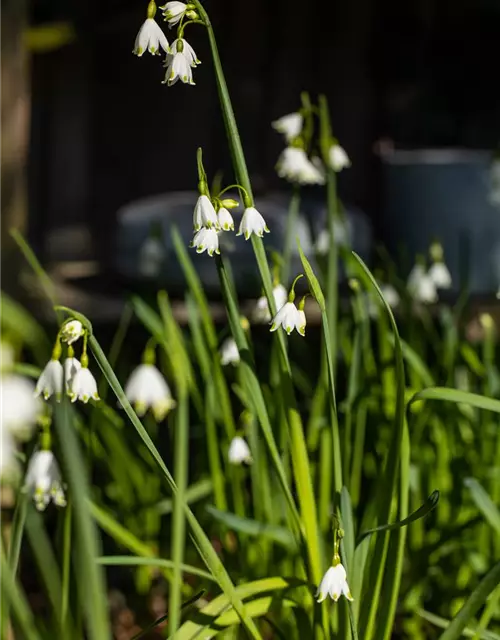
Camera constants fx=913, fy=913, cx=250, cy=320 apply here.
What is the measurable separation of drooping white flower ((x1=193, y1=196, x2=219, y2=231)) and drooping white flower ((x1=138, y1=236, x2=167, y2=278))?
1037mm

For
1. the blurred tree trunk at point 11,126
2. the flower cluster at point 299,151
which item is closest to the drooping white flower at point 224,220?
the flower cluster at point 299,151

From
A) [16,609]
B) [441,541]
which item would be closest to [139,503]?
[441,541]

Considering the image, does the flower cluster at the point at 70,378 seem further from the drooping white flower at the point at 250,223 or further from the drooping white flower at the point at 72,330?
the drooping white flower at the point at 250,223

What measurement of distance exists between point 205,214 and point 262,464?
1.90ft

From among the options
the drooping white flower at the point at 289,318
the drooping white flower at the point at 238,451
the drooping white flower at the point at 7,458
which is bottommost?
the drooping white flower at the point at 7,458

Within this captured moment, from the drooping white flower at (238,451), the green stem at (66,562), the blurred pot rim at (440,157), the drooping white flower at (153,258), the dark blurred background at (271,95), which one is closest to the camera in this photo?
the green stem at (66,562)

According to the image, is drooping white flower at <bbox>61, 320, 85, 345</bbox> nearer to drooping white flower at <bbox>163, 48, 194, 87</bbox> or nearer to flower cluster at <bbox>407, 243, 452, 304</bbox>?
drooping white flower at <bbox>163, 48, 194, 87</bbox>

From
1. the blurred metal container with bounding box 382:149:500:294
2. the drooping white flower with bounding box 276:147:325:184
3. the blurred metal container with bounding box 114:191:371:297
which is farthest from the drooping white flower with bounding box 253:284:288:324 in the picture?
the blurred metal container with bounding box 382:149:500:294

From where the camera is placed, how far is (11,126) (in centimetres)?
168

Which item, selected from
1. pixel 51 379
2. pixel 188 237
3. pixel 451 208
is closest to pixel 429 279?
pixel 451 208

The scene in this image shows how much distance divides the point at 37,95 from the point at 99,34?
0.97 feet

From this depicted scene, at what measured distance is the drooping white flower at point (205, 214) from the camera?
0.90m

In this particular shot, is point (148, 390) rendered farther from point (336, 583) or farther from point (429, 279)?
point (429, 279)

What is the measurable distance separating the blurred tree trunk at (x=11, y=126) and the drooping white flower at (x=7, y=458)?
671 mm
